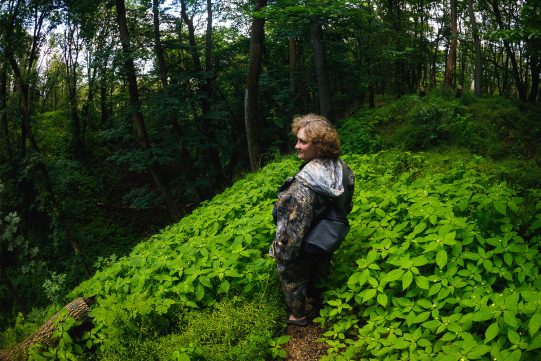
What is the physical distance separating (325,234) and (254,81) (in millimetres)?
7619

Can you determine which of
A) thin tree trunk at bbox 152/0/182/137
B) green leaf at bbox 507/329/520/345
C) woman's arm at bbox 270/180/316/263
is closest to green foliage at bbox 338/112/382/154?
woman's arm at bbox 270/180/316/263

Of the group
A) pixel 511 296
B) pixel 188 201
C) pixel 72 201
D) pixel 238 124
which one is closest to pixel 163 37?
pixel 238 124

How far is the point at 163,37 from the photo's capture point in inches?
663

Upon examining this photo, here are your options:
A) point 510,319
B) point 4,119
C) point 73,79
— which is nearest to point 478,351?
point 510,319

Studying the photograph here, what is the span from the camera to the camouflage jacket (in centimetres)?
342

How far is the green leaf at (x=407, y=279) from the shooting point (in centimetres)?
312

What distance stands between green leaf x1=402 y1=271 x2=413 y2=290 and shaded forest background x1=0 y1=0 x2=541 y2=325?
7.33 metres

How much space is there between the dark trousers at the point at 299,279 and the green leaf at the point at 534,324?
1732 mm

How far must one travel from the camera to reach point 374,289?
3363 millimetres

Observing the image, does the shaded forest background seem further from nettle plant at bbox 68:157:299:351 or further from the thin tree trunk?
nettle plant at bbox 68:157:299:351

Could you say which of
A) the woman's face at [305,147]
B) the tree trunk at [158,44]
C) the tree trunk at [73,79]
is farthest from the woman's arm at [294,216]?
the tree trunk at [73,79]

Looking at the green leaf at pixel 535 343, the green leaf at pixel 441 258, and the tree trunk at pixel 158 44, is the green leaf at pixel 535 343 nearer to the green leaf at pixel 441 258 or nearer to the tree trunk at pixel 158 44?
the green leaf at pixel 441 258

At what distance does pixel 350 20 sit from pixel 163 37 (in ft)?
30.5

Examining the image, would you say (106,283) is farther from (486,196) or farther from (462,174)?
(462,174)
